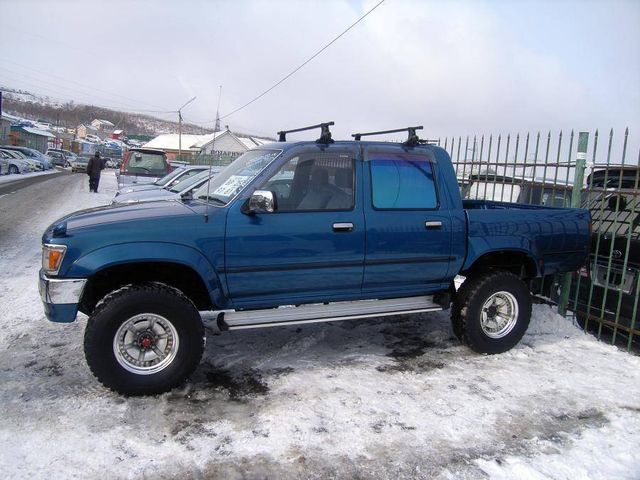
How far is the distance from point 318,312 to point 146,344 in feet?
4.59

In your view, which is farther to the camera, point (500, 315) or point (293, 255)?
point (500, 315)

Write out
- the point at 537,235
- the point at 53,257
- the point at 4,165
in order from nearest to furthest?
the point at 53,257
the point at 537,235
the point at 4,165

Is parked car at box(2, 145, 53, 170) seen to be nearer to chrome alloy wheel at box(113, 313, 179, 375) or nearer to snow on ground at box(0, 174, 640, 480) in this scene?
snow on ground at box(0, 174, 640, 480)

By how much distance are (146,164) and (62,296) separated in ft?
44.6

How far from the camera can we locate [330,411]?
3.70m

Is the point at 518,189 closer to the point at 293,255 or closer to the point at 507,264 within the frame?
A: the point at 507,264

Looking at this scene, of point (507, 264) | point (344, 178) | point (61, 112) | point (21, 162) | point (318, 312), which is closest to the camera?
point (318, 312)

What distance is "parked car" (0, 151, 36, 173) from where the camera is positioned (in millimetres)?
34031

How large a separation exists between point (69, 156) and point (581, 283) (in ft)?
198

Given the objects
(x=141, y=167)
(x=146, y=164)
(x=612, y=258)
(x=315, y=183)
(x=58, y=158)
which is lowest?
(x=612, y=258)

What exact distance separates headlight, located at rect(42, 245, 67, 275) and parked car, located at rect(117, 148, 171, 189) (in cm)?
1240

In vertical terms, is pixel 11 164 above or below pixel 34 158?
below

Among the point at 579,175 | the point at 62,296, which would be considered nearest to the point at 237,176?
the point at 62,296

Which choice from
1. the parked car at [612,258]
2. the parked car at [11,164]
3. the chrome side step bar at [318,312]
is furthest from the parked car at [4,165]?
the parked car at [612,258]
